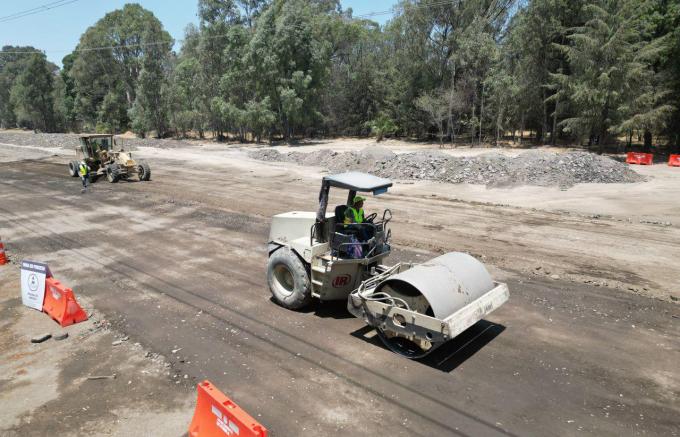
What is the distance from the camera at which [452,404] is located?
5.50m

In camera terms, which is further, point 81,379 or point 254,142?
point 254,142

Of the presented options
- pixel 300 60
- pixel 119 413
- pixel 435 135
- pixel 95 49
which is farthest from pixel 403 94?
pixel 119 413

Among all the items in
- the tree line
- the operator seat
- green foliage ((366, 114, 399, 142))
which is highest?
the tree line

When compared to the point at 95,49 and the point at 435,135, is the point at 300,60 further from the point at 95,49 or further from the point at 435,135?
the point at 95,49

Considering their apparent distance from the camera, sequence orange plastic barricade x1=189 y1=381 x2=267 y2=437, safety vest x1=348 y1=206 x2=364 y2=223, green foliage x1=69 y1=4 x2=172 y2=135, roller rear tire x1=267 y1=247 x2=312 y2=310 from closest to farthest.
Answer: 1. orange plastic barricade x1=189 y1=381 x2=267 y2=437
2. safety vest x1=348 y1=206 x2=364 y2=223
3. roller rear tire x1=267 y1=247 x2=312 y2=310
4. green foliage x1=69 y1=4 x2=172 y2=135

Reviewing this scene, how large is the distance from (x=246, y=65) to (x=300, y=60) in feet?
17.2

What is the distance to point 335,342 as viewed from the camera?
7.00m

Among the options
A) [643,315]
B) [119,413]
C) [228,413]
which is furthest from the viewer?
[643,315]

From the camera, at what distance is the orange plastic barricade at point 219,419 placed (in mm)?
3973

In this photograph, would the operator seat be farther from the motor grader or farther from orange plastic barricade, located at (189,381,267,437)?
the motor grader

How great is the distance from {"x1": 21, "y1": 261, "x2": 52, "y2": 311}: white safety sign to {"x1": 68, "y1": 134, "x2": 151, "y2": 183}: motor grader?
15088 mm

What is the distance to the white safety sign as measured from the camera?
Result: 8.33 metres

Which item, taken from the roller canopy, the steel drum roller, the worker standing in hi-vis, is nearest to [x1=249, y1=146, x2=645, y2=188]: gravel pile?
the worker standing in hi-vis

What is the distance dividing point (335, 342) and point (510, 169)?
17.7m
